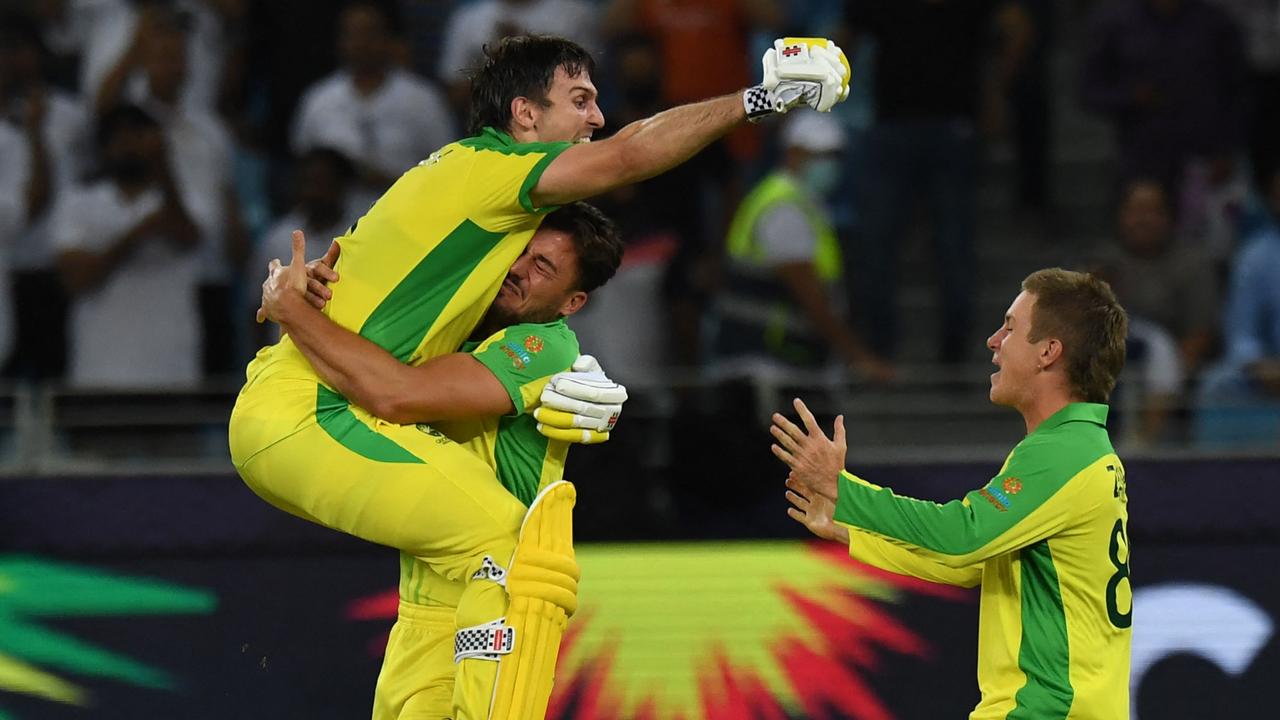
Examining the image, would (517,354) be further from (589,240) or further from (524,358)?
(589,240)

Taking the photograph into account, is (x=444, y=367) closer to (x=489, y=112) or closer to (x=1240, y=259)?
(x=489, y=112)

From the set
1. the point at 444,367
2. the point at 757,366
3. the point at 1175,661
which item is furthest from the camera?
the point at 757,366

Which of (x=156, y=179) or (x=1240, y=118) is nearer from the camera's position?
(x=156, y=179)

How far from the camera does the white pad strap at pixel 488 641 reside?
470 centimetres

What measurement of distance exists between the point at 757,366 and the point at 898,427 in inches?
40.4

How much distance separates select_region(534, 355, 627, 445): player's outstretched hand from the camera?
4.85m

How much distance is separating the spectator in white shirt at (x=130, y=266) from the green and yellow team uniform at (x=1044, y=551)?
466 centimetres

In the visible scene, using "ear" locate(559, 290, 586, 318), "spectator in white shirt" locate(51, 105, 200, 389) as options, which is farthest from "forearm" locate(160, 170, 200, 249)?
"ear" locate(559, 290, 586, 318)

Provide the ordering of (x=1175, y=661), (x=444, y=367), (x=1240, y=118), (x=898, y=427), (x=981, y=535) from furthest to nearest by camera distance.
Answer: (x=1240, y=118) → (x=898, y=427) → (x=1175, y=661) → (x=444, y=367) → (x=981, y=535)

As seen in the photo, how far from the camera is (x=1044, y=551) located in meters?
4.52

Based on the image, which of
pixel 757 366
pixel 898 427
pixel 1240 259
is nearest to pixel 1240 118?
pixel 1240 259

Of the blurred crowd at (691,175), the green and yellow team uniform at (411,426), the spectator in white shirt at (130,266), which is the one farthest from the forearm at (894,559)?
the spectator in white shirt at (130,266)

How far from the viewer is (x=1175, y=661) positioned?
667 cm

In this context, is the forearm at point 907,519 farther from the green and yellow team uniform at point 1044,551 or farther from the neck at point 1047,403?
the neck at point 1047,403
